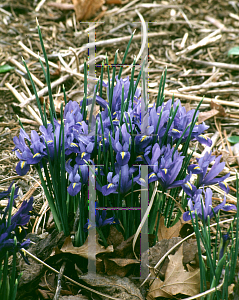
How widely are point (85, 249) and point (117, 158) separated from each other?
1.45 ft

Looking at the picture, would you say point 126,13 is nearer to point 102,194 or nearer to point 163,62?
point 163,62

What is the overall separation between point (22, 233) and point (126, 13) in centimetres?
319

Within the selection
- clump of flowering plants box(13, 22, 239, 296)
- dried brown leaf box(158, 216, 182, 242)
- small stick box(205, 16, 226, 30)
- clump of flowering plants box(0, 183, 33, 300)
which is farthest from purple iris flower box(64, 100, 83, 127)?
small stick box(205, 16, 226, 30)

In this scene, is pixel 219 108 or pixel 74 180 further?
pixel 219 108

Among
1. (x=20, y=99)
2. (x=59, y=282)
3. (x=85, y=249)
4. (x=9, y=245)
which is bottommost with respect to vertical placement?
(x=59, y=282)

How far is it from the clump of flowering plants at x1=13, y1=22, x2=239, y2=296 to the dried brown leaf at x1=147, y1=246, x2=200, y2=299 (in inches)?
7.3

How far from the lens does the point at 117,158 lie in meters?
1.36

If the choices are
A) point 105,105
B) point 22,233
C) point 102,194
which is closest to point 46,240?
point 22,233

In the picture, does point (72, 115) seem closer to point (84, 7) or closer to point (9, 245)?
point (9, 245)

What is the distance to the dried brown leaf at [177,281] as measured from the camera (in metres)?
1.41

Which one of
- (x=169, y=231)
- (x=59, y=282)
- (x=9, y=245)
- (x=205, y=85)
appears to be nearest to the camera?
(x=9, y=245)

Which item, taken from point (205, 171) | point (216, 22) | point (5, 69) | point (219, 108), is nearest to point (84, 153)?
point (205, 171)

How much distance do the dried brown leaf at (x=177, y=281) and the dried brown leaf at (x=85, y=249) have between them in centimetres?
26

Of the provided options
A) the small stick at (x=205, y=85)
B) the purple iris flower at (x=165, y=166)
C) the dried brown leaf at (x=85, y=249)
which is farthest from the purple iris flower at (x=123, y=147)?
the small stick at (x=205, y=85)
